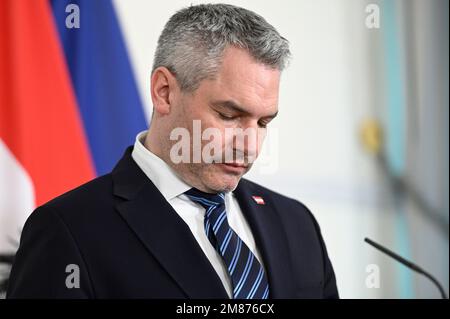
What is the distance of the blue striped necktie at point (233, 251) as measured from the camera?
140 centimetres

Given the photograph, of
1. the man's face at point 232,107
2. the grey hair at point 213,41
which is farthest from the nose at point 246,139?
the grey hair at point 213,41

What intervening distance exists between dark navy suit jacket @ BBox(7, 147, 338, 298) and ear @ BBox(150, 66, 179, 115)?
139 mm

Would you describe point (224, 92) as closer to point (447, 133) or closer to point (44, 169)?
point (44, 169)

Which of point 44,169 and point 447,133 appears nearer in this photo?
point 44,169

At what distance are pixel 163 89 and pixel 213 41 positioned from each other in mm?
158

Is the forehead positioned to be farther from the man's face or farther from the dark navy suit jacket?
the dark navy suit jacket

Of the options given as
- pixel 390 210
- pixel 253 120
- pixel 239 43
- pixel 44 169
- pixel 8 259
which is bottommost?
pixel 390 210

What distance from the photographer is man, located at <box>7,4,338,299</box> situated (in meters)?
1.32

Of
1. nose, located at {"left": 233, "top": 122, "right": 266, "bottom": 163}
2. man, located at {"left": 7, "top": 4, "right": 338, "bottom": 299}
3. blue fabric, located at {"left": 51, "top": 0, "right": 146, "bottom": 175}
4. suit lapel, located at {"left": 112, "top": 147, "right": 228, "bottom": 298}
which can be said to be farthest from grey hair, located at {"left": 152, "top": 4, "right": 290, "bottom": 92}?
blue fabric, located at {"left": 51, "top": 0, "right": 146, "bottom": 175}

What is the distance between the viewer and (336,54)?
2.46 m

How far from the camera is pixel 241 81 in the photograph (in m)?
1.38

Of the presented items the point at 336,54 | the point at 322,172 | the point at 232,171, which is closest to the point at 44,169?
the point at 232,171

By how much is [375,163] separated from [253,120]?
3.88ft

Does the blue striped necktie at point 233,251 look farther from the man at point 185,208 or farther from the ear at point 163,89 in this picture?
the ear at point 163,89
